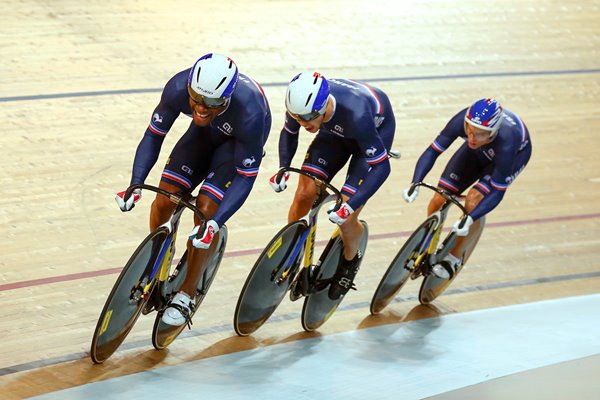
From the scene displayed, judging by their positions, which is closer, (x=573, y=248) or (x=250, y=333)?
(x=250, y=333)

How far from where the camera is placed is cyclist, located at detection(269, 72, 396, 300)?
3.92m

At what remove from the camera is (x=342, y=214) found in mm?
4102

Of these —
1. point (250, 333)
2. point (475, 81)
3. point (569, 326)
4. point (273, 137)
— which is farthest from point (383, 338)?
point (475, 81)

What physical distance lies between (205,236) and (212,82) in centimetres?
58

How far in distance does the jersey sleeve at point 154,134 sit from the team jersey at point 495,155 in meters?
1.42

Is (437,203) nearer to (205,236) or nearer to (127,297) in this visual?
(205,236)

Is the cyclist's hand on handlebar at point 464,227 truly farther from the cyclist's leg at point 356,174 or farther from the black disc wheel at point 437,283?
the cyclist's leg at point 356,174

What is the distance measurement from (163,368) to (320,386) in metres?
0.65

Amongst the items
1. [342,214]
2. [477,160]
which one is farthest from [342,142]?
[477,160]

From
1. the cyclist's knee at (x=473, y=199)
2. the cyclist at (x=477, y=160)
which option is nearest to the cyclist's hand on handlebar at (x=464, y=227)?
the cyclist at (x=477, y=160)

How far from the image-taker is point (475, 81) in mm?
8039

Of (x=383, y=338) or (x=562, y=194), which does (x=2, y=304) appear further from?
(x=562, y=194)

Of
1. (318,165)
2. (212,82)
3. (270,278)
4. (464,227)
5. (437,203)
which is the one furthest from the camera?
(437,203)

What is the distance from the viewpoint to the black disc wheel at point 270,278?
418 centimetres
